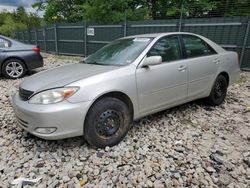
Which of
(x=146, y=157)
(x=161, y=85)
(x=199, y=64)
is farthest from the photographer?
(x=199, y=64)

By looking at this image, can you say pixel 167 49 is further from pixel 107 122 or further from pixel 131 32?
A: pixel 131 32

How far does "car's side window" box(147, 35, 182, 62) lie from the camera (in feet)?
10.2

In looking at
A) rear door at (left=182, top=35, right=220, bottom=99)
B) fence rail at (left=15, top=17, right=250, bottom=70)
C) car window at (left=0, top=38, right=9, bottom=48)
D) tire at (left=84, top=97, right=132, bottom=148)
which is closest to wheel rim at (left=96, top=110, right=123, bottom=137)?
tire at (left=84, top=97, right=132, bottom=148)

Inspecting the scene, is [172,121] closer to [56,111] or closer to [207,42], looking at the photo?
[207,42]

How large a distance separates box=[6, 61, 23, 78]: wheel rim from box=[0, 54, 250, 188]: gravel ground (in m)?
3.26

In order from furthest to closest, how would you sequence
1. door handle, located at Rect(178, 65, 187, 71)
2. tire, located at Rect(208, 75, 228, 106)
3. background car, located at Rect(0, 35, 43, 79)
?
1. background car, located at Rect(0, 35, 43, 79)
2. tire, located at Rect(208, 75, 228, 106)
3. door handle, located at Rect(178, 65, 187, 71)

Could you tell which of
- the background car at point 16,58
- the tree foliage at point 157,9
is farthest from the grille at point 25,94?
the tree foliage at point 157,9

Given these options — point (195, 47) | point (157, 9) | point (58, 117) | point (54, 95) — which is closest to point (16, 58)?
point (54, 95)

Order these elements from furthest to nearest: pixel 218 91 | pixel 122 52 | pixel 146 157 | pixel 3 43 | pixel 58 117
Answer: pixel 3 43
pixel 218 91
pixel 122 52
pixel 146 157
pixel 58 117

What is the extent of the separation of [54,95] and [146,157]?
51.9 inches

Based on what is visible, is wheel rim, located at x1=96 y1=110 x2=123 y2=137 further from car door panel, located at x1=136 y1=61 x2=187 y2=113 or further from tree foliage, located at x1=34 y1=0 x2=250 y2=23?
tree foliage, located at x1=34 y1=0 x2=250 y2=23

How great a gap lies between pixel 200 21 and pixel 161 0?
8646mm

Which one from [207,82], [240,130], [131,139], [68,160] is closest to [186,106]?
[207,82]

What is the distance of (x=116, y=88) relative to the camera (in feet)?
8.42
